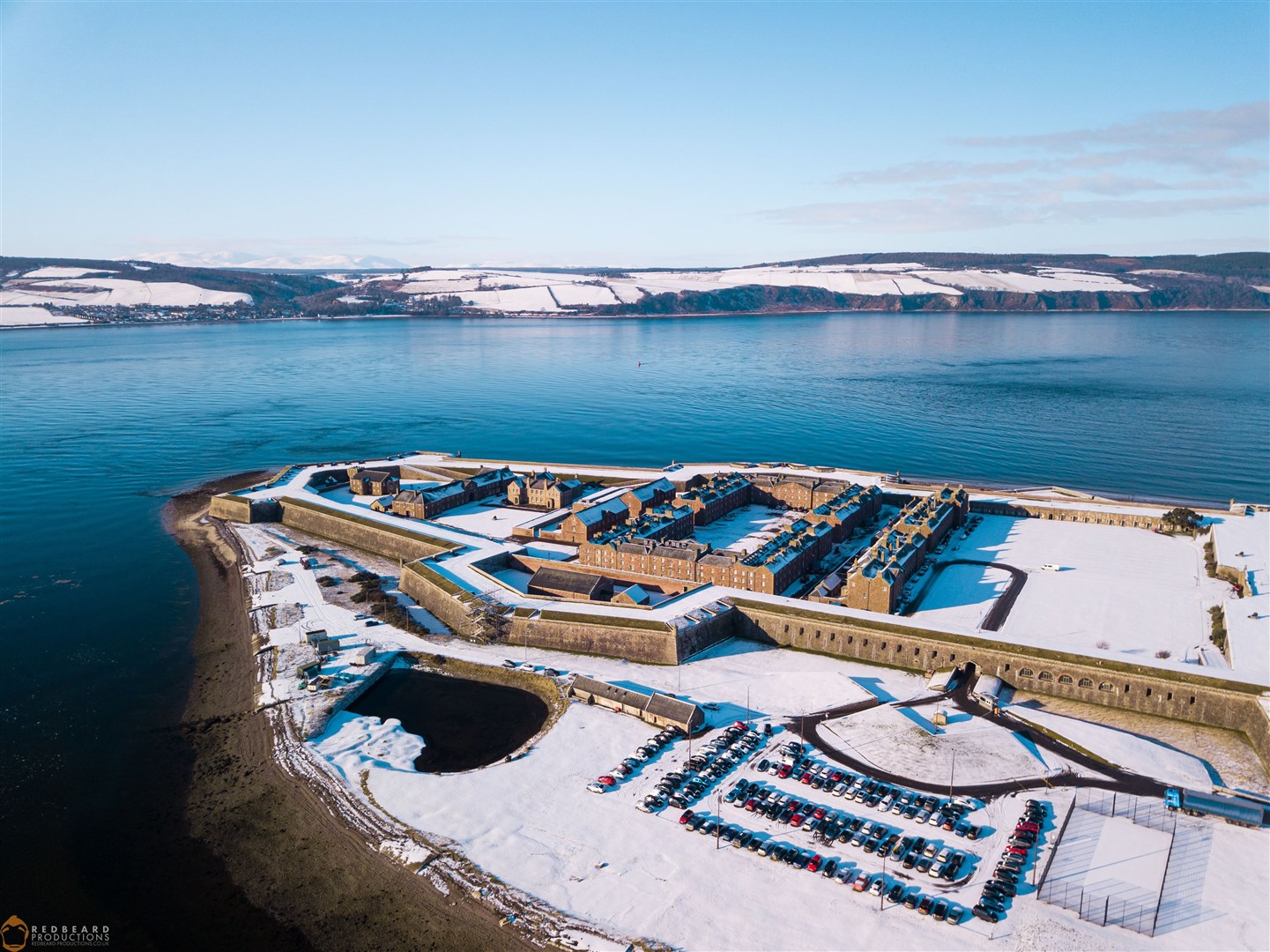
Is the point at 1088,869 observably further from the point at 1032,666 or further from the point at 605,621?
the point at 605,621

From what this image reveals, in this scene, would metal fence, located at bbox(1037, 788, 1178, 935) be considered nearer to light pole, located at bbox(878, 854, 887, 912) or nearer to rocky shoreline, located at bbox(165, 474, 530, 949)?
light pole, located at bbox(878, 854, 887, 912)

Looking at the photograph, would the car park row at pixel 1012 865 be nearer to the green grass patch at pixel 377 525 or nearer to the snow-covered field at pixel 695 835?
the snow-covered field at pixel 695 835

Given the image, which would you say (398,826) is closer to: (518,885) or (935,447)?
(518,885)

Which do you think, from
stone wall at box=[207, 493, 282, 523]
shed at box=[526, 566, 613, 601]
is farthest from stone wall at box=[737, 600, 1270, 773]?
stone wall at box=[207, 493, 282, 523]

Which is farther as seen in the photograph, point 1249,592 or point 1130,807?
point 1249,592

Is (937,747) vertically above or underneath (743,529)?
underneath

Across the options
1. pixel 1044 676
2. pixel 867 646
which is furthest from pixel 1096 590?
pixel 867 646

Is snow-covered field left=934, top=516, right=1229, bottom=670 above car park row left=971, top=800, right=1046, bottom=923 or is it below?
above
